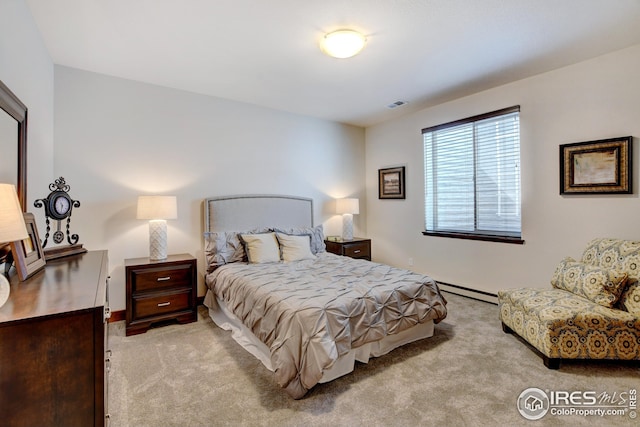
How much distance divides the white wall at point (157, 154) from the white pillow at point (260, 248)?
70cm

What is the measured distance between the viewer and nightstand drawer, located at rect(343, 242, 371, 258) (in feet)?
15.4

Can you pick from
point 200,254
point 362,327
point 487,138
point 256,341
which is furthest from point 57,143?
point 487,138

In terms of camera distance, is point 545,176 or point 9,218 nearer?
point 9,218

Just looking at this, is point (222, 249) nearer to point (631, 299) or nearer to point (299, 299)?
point (299, 299)

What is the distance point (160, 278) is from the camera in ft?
10.6

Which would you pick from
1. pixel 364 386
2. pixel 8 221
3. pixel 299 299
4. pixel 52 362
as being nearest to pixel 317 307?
pixel 299 299

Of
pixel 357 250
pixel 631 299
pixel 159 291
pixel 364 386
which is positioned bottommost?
pixel 364 386

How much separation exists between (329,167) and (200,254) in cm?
249

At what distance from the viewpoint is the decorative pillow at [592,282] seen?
243cm

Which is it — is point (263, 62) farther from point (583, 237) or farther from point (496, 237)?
point (583, 237)

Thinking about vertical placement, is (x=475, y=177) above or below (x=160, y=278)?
above

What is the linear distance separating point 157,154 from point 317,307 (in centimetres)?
278

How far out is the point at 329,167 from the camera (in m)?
5.22

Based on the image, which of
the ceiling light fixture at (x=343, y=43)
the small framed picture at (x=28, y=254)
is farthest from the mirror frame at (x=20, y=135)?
the ceiling light fixture at (x=343, y=43)
